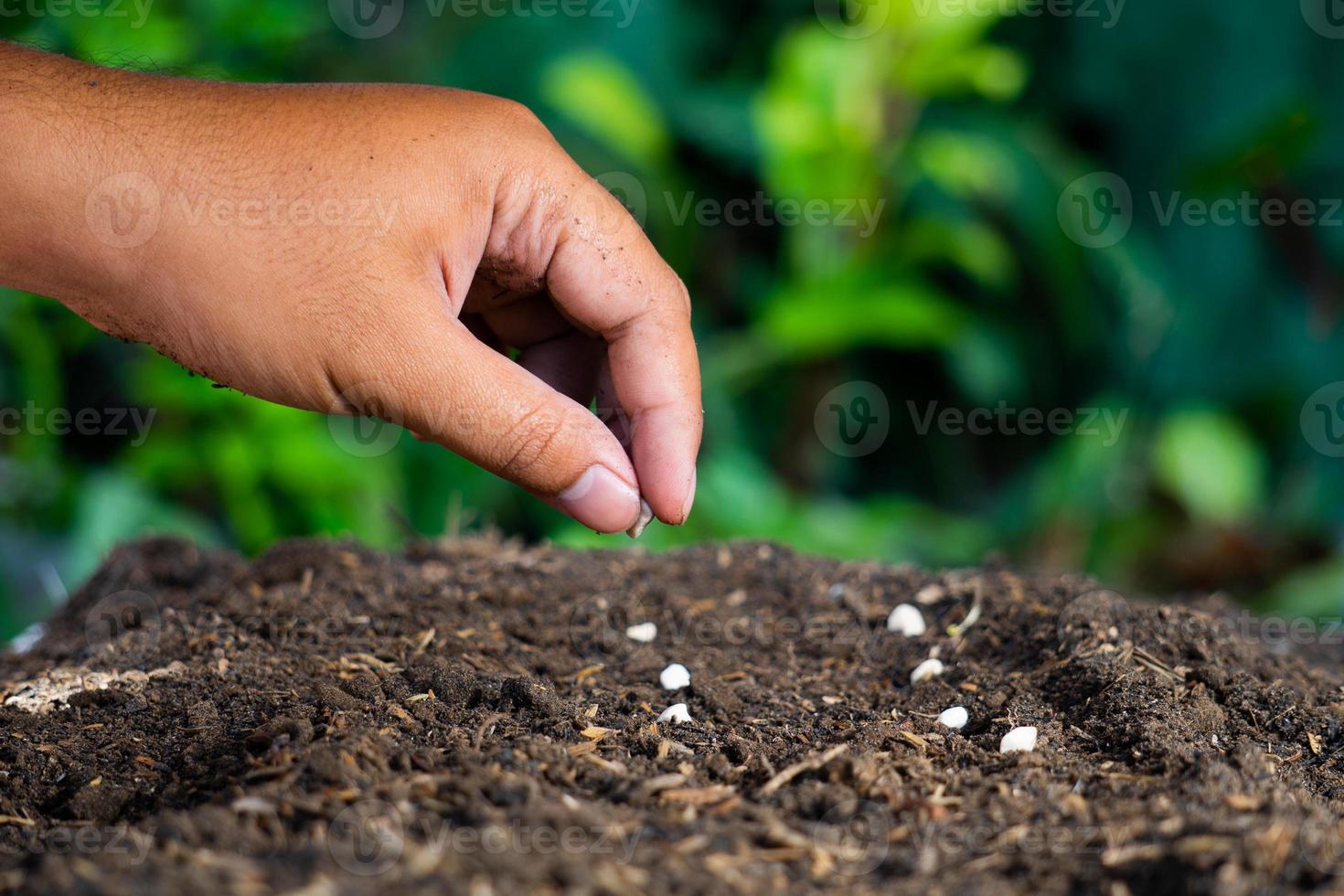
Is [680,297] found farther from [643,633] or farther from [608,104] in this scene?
[608,104]

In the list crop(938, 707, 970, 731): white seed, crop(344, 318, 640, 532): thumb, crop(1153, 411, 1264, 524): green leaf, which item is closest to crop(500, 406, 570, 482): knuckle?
crop(344, 318, 640, 532): thumb

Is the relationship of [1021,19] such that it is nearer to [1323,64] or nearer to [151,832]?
[1323,64]

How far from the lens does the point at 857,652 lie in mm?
1494

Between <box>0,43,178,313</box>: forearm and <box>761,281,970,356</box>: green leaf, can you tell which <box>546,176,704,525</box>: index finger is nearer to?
<box>0,43,178,313</box>: forearm

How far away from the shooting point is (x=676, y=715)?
4.01ft

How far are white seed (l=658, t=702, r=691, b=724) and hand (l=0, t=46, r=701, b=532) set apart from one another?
23 cm

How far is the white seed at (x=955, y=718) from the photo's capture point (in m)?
1.22

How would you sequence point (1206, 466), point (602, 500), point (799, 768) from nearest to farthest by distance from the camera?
point (799, 768) → point (602, 500) → point (1206, 466)

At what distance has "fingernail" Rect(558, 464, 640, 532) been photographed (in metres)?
1.26

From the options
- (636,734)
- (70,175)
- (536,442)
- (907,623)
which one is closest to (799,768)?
(636,734)

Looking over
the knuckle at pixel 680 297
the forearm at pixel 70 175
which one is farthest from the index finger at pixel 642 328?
the forearm at pixel 70 175

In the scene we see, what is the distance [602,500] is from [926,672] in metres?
0.47

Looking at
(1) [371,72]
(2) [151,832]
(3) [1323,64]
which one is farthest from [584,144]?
(2) [151,832]

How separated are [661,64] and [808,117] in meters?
0.84
